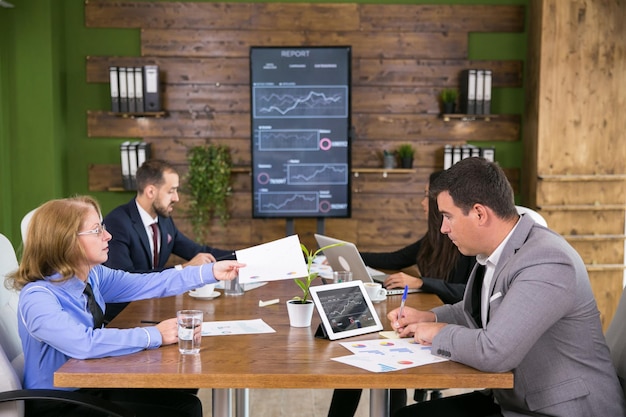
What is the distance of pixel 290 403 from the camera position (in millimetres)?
4273

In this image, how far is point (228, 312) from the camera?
9.36 ft

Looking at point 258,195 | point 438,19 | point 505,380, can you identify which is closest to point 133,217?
point 258,195

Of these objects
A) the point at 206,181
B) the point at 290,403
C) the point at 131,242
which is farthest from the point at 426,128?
the point at 131,242

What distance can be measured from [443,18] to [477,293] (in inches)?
158

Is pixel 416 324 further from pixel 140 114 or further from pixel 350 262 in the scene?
pixel 140 114

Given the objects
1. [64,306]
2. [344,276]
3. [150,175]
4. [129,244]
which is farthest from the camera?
[150,175]

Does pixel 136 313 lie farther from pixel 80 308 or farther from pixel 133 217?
pixel 133 217

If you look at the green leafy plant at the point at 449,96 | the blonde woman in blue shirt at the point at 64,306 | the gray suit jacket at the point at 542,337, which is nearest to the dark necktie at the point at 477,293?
the gray suit jacket at the point at 542,337

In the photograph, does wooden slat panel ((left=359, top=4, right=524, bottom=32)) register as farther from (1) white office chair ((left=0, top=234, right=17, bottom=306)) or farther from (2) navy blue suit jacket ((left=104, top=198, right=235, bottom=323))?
(1) white office chair ((left=0, top=234, right=17, bottom=306))

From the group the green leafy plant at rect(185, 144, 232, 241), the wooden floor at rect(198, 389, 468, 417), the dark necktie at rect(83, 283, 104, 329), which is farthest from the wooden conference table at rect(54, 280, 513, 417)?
the green leafy plant at rect(185, 144, 232, 241)

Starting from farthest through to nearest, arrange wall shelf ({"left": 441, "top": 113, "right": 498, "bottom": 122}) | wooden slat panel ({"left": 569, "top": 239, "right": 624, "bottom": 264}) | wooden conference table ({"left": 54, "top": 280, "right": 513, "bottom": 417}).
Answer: wall shelf ({"left": 441, "top": 113, "right": 498, "bottom": 122}), wooden slat panel ({"left": 569, "top": 239, "right": 624, "bottom": 264}), wooden conference table ({"left": 54, "top": 280, "right": 513, "bottom": 417})

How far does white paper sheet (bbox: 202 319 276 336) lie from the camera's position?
2.51m

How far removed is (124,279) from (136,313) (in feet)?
0.43

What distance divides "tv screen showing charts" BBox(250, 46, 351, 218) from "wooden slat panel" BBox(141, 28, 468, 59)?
35cm
